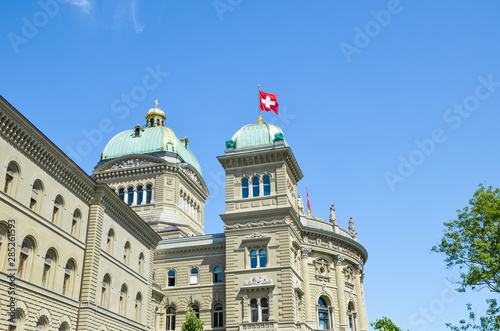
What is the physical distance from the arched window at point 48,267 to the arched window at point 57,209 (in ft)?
6.92

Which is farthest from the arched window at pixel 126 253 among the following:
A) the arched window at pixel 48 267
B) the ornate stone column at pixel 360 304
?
the ornate stone column at pixel 360 304

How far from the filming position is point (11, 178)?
28922 millimetres

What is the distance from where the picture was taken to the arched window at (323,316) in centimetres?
5544

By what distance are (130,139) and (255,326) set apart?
36.6 meters

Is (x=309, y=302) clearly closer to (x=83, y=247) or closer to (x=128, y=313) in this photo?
(x=128, y=313)

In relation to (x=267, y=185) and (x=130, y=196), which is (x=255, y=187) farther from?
(x=130, y=196)

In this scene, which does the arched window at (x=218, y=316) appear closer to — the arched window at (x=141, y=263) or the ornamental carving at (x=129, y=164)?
the arched window at (x=141, y=263)

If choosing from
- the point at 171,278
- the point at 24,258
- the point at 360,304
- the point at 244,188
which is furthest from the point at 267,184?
the point at 24,258

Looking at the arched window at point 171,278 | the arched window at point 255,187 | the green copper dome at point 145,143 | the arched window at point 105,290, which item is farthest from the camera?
the green copper dome at point 145,143

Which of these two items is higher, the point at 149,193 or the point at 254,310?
the point at 149,193

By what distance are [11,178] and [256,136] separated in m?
30.4

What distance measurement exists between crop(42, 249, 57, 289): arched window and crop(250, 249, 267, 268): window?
22358 mm

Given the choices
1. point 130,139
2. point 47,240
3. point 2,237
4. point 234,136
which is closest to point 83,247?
point 47,240

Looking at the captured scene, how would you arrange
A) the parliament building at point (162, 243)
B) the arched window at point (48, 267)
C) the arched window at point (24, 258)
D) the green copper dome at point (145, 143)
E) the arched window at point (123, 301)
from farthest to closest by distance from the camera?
the green copper dome at point (145, 143)
the arched window at point (123, 301)
the arched window at point (48, 267)
the parliament building at point (162, 243)
the arched window at point (24, 258)
